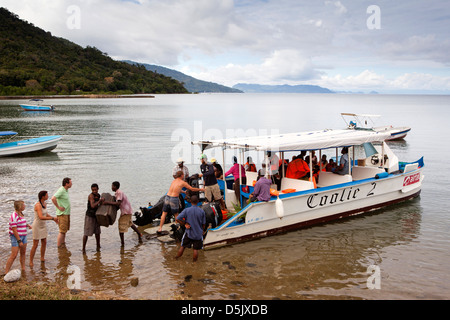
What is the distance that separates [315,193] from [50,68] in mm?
147177

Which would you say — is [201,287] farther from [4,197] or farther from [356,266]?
[4,197]

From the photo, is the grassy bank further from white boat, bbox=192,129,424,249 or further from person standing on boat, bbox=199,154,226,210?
person standing on boat, bbox=199,154,226,210

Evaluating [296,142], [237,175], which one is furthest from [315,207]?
[237,175]

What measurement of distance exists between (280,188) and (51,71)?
144161mm

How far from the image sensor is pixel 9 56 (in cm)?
13075

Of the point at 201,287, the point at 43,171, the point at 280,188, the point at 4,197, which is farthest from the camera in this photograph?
the point at 43,171

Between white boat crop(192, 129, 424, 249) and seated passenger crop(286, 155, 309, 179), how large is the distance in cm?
28

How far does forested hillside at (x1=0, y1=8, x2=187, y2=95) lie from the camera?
120250mm

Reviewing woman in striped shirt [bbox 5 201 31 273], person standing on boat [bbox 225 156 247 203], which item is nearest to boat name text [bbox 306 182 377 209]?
person standing on boat [bbox 225 156 247 203]

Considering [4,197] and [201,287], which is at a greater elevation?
[4,197]

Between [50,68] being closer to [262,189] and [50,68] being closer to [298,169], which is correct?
[298,169]

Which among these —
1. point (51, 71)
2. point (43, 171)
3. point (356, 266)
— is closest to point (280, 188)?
point (356, 266)

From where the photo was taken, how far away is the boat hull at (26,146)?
24188mm
